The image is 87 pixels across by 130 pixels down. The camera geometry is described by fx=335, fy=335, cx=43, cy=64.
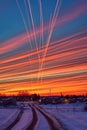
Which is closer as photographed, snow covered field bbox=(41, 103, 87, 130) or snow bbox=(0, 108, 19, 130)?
snow covered field bbox=(41, 103, 87, 130)

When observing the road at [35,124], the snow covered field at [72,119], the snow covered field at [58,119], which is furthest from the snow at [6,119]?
the snow covered field at [72,119]

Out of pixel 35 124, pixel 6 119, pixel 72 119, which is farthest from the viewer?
pixel 6 119

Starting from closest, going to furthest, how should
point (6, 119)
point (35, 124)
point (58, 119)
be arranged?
1. point (35, 124)
2. point (58, 119)
3. point (6, 119)

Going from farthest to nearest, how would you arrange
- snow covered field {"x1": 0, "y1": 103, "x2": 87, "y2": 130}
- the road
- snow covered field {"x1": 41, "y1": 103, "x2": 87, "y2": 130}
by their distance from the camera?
1. snow covered field {"x1": 41, "y1": 103, "x2": 87, "y2": 130}
2. snow covered field {"x1": 0, "y1": 103, "x2": 87, "y2": 130}
3. the road

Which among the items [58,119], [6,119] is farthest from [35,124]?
[6,119]

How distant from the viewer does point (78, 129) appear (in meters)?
20.1

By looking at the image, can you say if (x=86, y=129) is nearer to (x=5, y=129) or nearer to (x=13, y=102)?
(x=5, y=129)

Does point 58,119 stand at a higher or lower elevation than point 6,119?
lower

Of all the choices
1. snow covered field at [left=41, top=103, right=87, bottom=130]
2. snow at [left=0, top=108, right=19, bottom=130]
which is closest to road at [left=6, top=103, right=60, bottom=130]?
snow at [left=0, top=108, right=19, bottom=130]

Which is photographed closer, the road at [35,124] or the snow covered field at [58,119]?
the road at [35,124]

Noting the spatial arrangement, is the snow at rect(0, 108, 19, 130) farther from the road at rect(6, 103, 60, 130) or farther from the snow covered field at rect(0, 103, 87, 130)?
the road at rect(6, 103, 60, 130)

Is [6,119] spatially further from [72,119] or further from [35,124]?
[35,124]

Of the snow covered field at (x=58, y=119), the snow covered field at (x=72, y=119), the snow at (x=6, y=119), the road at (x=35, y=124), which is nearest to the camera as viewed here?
the road at (x=35, y=124)

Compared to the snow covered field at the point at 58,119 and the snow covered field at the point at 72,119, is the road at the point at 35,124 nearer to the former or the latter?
the snow covered field at the point at 58,119
